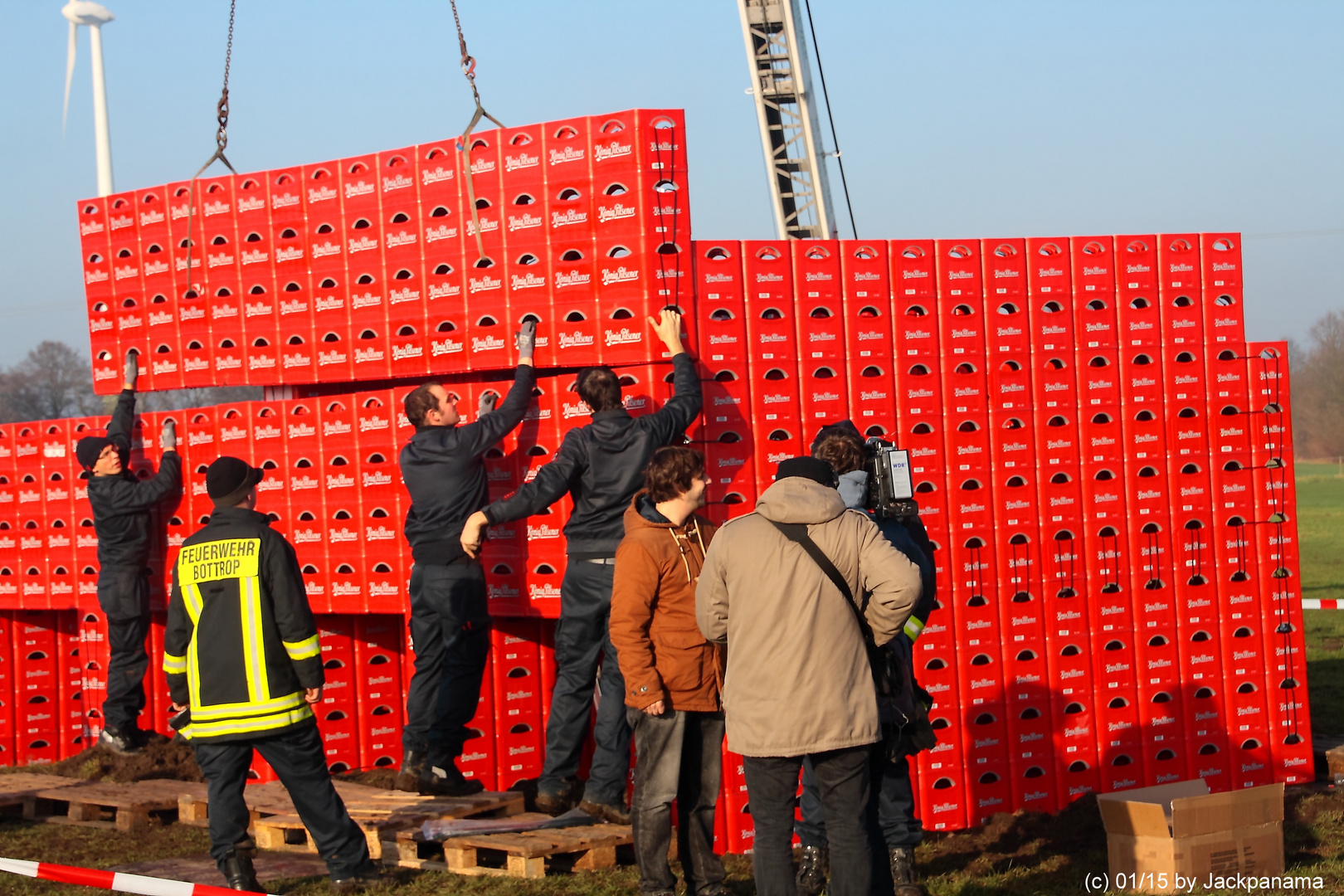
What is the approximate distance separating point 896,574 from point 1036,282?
3936mm

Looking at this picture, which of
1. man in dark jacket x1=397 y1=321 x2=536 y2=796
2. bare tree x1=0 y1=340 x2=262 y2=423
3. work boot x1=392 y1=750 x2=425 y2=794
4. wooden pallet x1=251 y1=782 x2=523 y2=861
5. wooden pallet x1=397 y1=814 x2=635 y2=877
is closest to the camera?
wooden pallet x1=397 y1=814 x2=635 y2=877

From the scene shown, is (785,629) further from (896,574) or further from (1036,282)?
(1036,282)

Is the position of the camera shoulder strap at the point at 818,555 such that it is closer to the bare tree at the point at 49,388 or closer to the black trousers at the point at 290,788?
the black trousers at the point at 290,788

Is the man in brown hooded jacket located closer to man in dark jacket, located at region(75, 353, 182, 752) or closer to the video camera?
the video camera

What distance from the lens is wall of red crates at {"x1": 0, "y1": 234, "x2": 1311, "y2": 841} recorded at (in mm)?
7824

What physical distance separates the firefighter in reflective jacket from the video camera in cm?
267

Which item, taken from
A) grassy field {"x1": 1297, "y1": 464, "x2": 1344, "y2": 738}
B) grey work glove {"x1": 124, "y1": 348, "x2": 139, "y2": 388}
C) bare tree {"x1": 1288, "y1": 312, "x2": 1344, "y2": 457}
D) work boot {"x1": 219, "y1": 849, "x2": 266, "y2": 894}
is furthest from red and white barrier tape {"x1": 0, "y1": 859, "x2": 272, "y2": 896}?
bare tree {"x1": 1288, "y1": 312, "x2": 1344, "y2": 457}

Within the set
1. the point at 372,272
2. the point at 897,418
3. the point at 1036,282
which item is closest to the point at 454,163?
the point at 372,272

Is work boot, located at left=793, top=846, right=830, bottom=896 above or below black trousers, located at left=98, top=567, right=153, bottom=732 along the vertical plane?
below

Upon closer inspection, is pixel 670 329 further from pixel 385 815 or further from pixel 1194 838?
pixel 1194 838

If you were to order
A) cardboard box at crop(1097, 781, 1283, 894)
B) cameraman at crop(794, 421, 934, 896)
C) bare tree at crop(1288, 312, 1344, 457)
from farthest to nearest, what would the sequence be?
bare tree at crop(1288, 312, 1344, 457) < cardboard box at crop(1097, 781, 1283, 894) < cameraman at crop(794, 421, 934, 896)

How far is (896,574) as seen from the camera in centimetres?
487

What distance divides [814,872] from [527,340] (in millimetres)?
3474

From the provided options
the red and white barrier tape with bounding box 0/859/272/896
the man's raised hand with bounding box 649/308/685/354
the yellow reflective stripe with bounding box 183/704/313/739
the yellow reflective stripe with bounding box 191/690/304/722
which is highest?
the man's raised hand with bounding box 649/308/685/354
